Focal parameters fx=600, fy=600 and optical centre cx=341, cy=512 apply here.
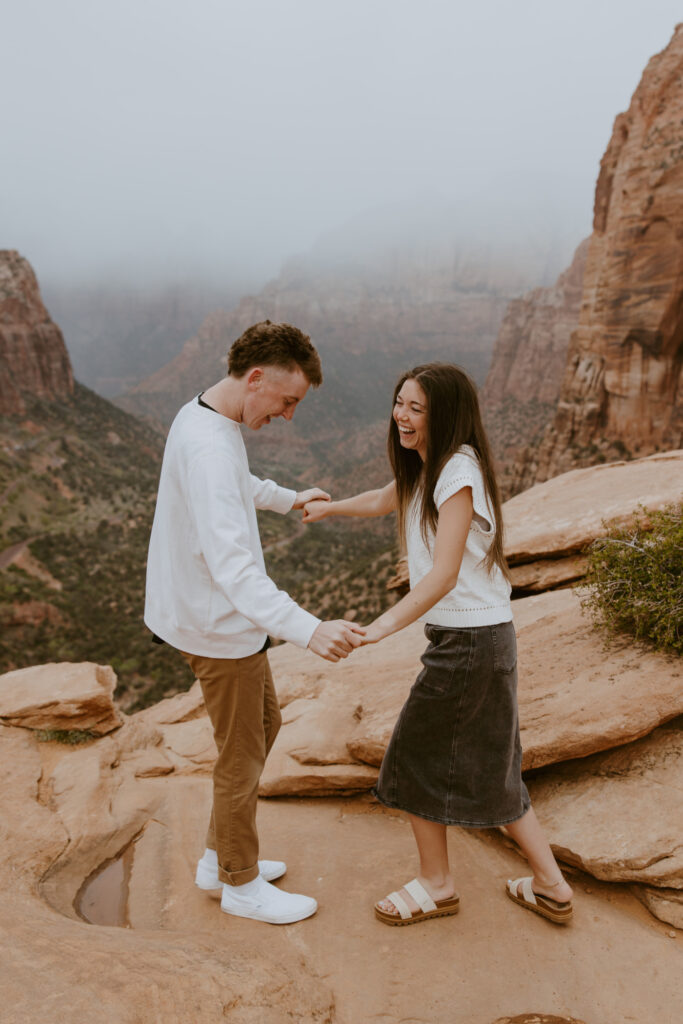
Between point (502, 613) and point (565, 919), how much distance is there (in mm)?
1631

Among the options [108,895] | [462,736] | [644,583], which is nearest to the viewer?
[462,736]

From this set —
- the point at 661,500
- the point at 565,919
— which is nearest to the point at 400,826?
the point at 565,919

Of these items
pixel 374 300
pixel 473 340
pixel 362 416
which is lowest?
pixel 362 416

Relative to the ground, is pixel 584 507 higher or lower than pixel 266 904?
higher

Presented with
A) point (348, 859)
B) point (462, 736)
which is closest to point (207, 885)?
point (348, 859)

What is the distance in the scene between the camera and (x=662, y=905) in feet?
10.6

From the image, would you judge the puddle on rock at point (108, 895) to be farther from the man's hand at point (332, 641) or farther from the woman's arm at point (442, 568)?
the woman's arm at point (442, 568)

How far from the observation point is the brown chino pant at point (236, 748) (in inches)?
112

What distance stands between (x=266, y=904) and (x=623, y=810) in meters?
2.10

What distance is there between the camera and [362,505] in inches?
142

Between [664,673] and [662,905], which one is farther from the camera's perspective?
[664,673]

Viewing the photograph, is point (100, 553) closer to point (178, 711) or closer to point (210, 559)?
point (178, 711)

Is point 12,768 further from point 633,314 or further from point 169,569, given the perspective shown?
point 633,314

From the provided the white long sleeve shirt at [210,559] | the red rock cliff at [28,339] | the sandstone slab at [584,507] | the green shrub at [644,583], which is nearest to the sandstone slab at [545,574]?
the sandstone slab at [584,507]
